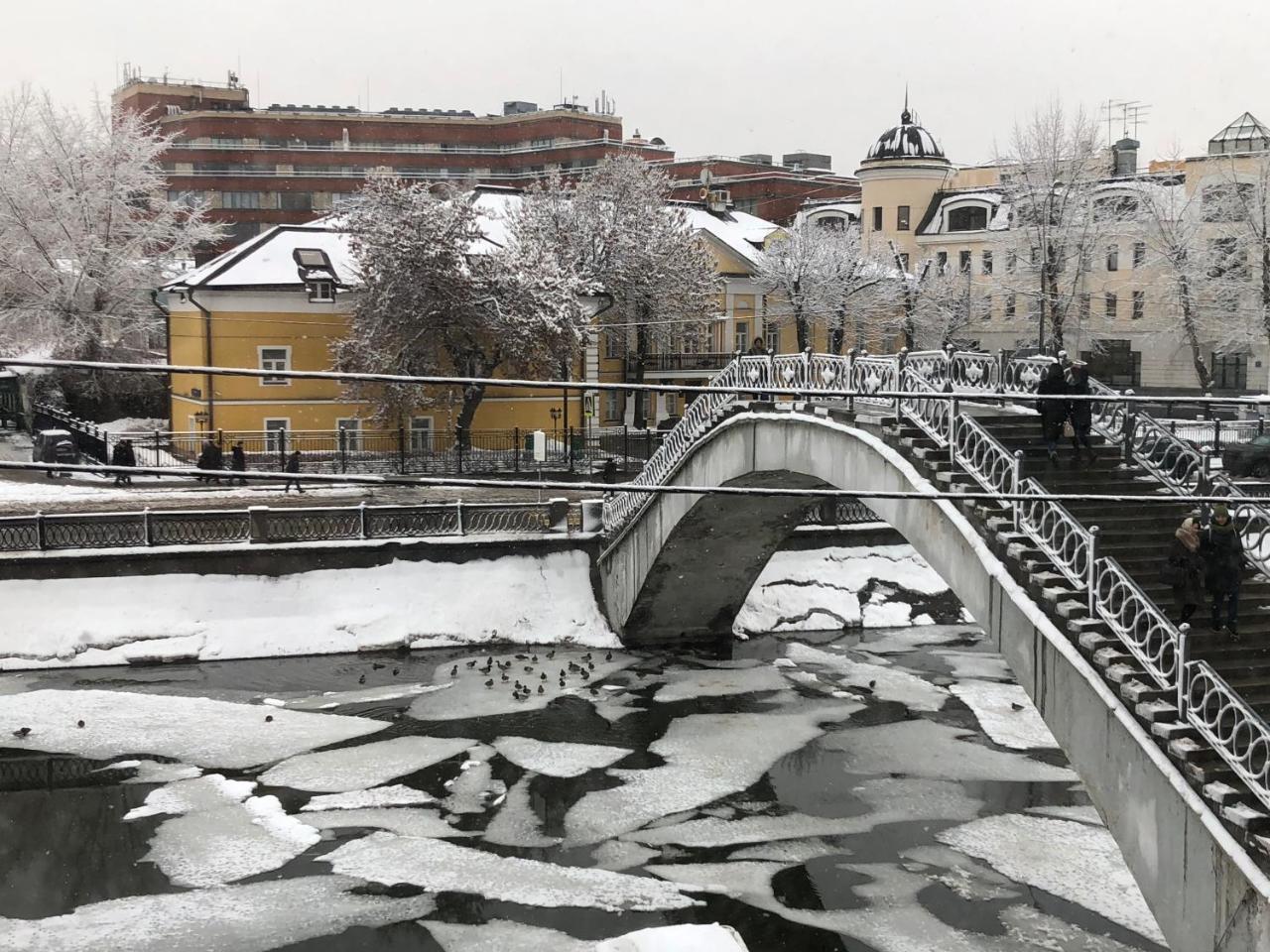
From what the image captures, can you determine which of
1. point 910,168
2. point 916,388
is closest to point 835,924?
point 916,388

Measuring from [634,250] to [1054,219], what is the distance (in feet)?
43.8

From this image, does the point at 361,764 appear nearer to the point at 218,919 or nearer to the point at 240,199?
the point at 218,919


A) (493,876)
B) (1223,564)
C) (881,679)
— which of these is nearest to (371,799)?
(493,876)

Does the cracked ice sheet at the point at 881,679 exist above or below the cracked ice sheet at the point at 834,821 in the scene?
above

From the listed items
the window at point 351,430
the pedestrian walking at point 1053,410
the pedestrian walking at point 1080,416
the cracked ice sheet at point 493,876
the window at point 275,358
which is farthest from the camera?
the window at point 275,358

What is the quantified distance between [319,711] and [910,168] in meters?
38.2

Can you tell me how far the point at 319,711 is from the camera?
1928 cm

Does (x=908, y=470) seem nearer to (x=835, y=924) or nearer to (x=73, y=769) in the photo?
(x=835, y=924)

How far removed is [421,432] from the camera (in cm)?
3522

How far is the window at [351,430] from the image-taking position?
33963mm

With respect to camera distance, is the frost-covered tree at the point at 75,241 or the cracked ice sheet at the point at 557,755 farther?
the frost-covered tree at the point at 75,241

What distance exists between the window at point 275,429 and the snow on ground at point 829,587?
14472 millimetres

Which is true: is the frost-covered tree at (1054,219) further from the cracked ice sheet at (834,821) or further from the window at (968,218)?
the cracked ice sheet at (834,821)

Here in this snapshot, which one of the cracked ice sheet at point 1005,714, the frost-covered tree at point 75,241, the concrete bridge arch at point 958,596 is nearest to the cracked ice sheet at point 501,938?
the concrete bridge arch at point 958,596
